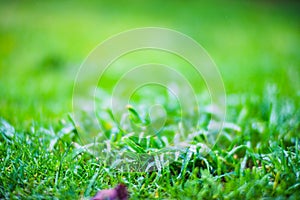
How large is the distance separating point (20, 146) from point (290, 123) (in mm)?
1694

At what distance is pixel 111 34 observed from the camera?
19.0 ft

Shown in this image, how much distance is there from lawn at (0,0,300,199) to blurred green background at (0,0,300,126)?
0.07 feet

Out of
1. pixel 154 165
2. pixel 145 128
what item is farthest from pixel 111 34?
pixel 154 165

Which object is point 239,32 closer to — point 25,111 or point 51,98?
point 51,98

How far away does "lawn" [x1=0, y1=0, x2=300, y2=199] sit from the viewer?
1.99m

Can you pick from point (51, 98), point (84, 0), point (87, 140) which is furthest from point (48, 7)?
point (87, 140)

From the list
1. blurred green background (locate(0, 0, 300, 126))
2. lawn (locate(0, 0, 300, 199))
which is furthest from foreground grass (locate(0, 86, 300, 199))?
blurred green background (locate(0, 0, 300, 126))

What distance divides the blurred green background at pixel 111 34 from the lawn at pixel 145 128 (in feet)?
0.07

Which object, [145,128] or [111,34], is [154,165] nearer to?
[145,128]

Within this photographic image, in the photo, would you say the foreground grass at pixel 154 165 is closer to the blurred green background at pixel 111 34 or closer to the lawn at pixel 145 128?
the lawn at pixel 145 128

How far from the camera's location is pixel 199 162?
2236mm

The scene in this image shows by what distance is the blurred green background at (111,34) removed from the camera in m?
3.54

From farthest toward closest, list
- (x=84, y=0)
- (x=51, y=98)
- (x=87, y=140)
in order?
(x=84, y=0) < (x=51, y=98) < (x=87, y=140)

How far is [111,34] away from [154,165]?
3.91 meters
